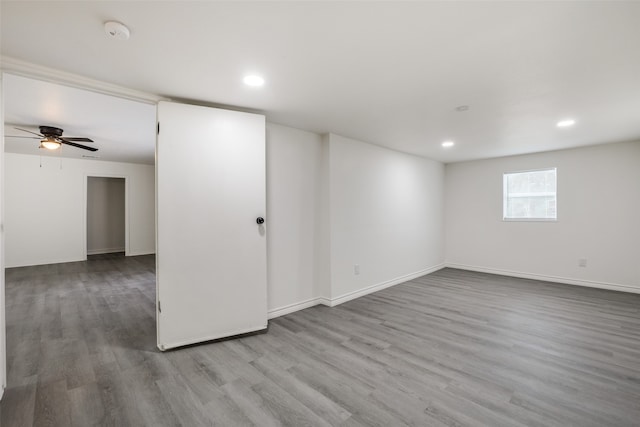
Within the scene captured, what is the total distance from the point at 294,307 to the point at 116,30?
10.00ft

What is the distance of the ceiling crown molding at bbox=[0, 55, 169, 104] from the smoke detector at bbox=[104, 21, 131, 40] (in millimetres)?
805

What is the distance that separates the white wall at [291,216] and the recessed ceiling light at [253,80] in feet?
3.29

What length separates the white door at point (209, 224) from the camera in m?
2.45

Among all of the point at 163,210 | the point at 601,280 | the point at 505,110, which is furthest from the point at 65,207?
the point at 601,280

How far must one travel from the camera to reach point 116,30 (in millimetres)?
1540

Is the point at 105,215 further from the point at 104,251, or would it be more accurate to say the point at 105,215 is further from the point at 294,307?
the point at 294,307

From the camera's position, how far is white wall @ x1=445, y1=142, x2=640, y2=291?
4.29 m

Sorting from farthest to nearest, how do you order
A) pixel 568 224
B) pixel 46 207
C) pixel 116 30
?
pixel 46 207, pixel 568 224, pixel 116 30

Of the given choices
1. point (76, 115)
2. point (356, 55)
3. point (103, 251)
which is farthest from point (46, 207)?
point (356, 55)

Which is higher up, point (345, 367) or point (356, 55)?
point (356, 55)

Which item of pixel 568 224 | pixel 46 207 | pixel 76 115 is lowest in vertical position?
pixel 568 224

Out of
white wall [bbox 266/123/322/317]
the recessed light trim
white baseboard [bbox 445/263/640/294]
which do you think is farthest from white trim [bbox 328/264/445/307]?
the recessed light trim

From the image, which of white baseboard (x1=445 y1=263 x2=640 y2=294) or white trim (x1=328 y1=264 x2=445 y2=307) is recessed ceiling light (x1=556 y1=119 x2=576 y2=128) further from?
white trim (x1=328 y1=264 x2=445 y2=307)

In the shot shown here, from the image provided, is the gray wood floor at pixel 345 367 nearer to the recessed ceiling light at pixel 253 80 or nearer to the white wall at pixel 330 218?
the white wall at pixel 330 218
